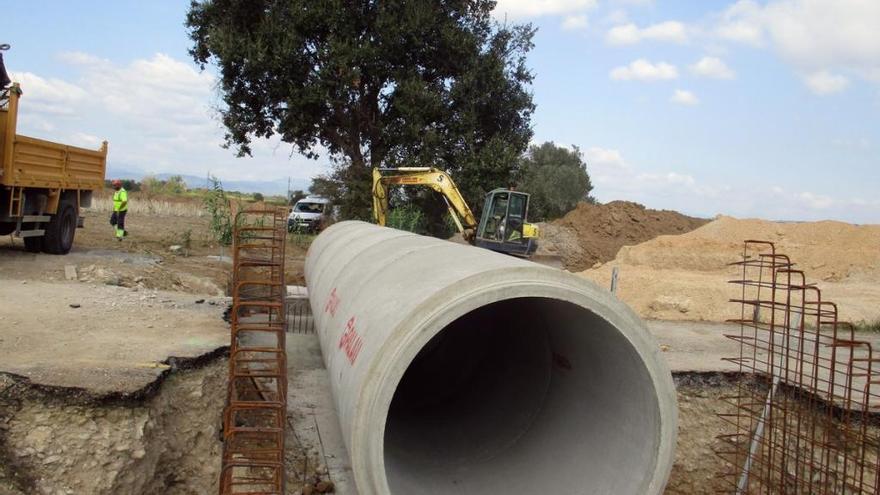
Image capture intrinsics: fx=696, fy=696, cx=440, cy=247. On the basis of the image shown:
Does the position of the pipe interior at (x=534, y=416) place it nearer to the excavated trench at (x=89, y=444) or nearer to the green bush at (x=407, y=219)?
the excavated trench at (x=89, y=444)

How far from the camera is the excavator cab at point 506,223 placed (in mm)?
15969

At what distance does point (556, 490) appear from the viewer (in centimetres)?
400

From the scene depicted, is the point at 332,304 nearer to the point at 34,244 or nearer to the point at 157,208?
the point at 34,244

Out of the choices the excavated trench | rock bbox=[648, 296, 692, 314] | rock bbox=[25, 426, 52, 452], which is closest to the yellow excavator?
rock bbox=[648, 296, 692, 314]

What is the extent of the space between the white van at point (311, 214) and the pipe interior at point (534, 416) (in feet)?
57.8

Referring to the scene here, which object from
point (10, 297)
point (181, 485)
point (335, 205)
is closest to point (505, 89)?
point (335, 205)

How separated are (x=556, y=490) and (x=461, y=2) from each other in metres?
19.7

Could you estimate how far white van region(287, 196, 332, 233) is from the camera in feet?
78.9

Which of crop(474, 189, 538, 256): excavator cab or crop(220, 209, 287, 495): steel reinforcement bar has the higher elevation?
→ crop(474, 189, 538, 256): excavator cab

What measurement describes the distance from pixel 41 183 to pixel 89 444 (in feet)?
25.3

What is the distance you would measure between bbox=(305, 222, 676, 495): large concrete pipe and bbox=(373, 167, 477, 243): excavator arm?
10.4 m

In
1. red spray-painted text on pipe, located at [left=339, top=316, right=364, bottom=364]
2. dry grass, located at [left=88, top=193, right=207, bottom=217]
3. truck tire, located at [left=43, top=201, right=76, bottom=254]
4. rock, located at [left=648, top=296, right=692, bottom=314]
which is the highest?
dry grass, located at [left=88, top=193, right=207, bottom=217]

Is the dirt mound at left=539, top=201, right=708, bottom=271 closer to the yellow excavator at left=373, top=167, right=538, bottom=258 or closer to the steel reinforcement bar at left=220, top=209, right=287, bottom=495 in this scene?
the yellow excavator at left=373, top=167, right=538, bottom=258

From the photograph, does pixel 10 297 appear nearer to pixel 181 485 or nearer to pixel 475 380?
pixel 181 485
